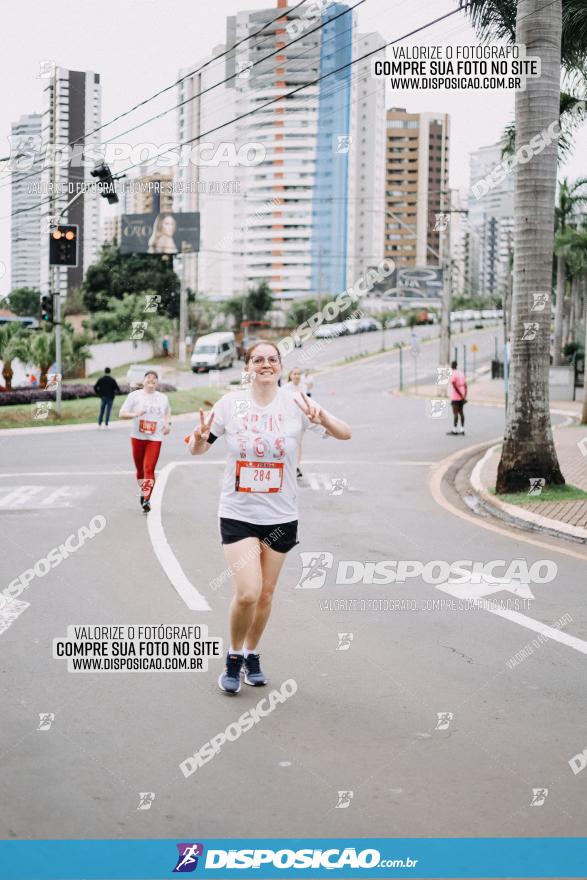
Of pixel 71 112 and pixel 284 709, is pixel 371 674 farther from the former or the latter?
pixel 71 112

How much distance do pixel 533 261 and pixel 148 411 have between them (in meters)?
5.71

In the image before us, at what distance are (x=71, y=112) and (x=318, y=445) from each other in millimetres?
12738

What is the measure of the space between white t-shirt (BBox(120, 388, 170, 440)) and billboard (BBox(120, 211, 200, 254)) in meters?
64.2

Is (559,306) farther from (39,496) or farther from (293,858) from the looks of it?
(293,858)

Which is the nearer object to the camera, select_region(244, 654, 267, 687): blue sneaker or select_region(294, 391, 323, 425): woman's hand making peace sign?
select_region(294, 391, 323, 425): woman's hand making peace sign

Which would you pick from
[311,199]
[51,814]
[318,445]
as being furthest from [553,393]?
[311,199]

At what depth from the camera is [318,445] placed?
2328 cm

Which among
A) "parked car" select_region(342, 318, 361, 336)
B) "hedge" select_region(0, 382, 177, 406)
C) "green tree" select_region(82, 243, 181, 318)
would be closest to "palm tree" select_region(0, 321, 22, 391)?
"hedge" select_region(0, 382, 177, 406)

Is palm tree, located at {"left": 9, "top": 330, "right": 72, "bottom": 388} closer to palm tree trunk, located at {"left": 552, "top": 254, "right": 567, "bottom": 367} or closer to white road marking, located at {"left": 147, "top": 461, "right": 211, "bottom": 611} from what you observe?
white road marking, located at {"left": 147, "top": 461, "right": 211, "bottom": 611}

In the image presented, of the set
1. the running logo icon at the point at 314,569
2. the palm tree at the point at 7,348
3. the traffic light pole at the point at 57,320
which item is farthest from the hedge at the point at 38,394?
the running logo icon at the point at 314,569

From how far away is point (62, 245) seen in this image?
987 inches

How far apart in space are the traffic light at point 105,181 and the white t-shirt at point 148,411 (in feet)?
33.8

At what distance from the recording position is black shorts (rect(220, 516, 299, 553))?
597 cm

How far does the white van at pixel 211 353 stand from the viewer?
205ft
